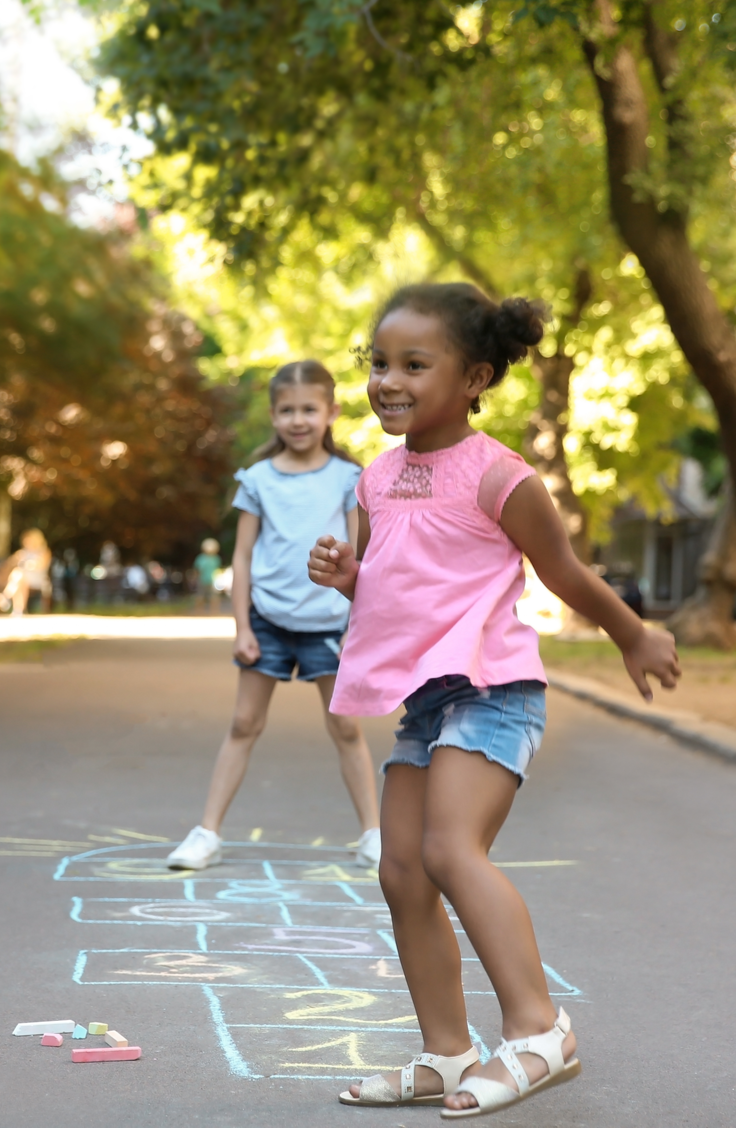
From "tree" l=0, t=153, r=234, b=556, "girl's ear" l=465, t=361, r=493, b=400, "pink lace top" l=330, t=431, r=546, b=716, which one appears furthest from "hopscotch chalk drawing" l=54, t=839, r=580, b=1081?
"tree" l=0, t=153, r=234, b=556

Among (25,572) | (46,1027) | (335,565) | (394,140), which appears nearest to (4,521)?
(25,572)

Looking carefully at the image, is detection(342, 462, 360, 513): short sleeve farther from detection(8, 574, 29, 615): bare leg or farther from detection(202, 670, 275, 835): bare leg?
detection(8, 574, 29, 615): bare leg

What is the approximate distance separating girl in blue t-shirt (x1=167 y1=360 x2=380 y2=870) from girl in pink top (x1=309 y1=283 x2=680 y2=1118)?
250cm

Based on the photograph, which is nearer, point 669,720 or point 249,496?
point 249,496

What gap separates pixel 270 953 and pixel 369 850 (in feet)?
4.79

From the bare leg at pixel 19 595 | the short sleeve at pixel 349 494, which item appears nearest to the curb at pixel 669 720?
the short sleeve at pixel 349 494

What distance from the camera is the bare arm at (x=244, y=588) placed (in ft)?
19.4

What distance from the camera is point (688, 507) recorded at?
5241cm

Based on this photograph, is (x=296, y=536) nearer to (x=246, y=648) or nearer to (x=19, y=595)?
(x=246, y=648)

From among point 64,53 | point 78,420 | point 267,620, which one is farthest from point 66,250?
point 267,620

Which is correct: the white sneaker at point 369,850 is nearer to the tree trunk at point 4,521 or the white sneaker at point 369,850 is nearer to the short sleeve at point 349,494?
the short sleeve at point 349,494

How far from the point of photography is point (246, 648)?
5891 mm

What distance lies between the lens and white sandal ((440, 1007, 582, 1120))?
290cm

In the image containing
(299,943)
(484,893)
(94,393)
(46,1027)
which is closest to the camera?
(484,893)
